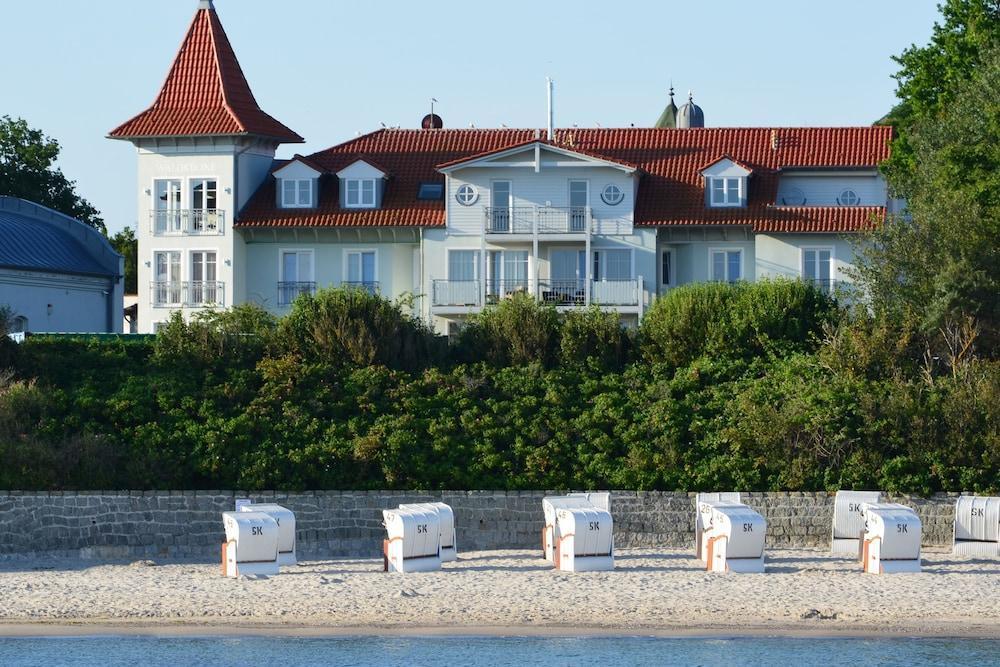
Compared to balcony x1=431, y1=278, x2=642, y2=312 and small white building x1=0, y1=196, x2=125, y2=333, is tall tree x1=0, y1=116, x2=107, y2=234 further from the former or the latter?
balcony x1=431, y1=278, x2=642, y2=312

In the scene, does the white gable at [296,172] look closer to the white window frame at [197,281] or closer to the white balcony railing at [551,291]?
the white window frame at [197,281]

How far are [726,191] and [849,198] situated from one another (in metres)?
A: 3.88

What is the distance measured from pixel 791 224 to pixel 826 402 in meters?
17.3

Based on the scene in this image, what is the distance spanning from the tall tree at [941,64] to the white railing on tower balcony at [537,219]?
901cm

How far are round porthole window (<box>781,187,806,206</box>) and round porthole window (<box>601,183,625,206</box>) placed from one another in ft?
16.9

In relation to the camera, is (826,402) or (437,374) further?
(437,374)

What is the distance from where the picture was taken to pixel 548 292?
1889 inches

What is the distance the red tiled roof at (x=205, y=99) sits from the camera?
4919 cm

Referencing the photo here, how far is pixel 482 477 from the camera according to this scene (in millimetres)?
30219

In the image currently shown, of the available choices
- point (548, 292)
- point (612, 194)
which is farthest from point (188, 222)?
point (612, 194)

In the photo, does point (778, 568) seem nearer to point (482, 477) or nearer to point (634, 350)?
point (482, 477)

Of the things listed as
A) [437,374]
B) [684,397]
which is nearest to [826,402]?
[684,397]

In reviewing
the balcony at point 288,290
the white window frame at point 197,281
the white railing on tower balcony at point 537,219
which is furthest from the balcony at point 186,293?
the white railing on tower balcony at point 537,219

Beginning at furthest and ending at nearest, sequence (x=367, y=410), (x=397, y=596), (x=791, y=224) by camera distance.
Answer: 1. (x=791, y=224)
2. (x=367, y=410)
3. (x=397, y=596)
